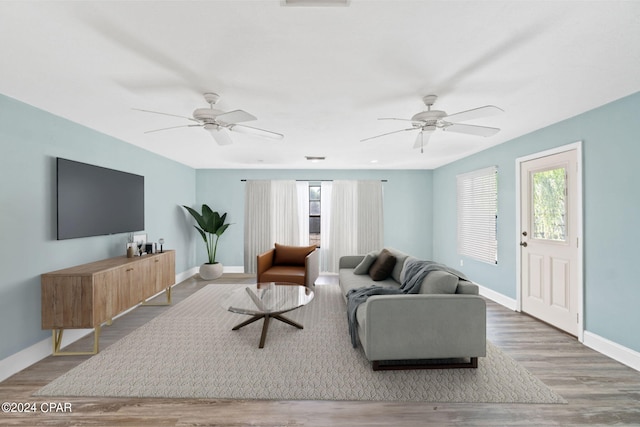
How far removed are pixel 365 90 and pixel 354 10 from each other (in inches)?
37.6

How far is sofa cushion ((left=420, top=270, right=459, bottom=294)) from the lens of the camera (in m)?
2.62

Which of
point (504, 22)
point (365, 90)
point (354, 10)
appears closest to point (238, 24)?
point (354, 10)

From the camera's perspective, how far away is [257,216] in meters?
6.60

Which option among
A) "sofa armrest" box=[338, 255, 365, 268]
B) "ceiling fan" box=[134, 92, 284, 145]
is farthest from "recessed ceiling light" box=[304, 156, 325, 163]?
"ceiling fan" box=[134, 92, 284, 145]

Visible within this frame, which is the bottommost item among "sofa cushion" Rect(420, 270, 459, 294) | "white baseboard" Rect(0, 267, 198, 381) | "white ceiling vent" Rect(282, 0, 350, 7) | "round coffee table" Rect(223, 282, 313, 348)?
"white baseboard" Rect(0, 267, 198, 381)

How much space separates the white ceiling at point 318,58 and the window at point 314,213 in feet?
11.6

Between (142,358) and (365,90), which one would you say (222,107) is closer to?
(365,90)

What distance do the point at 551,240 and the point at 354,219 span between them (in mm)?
3718

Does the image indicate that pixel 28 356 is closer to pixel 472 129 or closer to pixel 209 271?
pixel 209 271

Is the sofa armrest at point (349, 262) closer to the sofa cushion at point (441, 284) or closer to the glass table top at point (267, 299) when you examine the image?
the glass table top at point (267, 299)

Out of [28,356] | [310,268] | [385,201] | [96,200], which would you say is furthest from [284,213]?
[28,356]

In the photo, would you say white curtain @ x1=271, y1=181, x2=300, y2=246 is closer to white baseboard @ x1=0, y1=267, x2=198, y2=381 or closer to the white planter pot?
the white planter pot

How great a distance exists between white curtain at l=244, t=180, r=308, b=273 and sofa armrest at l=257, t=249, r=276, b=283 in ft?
4.30

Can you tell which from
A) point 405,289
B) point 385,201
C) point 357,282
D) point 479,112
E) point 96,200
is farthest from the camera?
point 385,201
